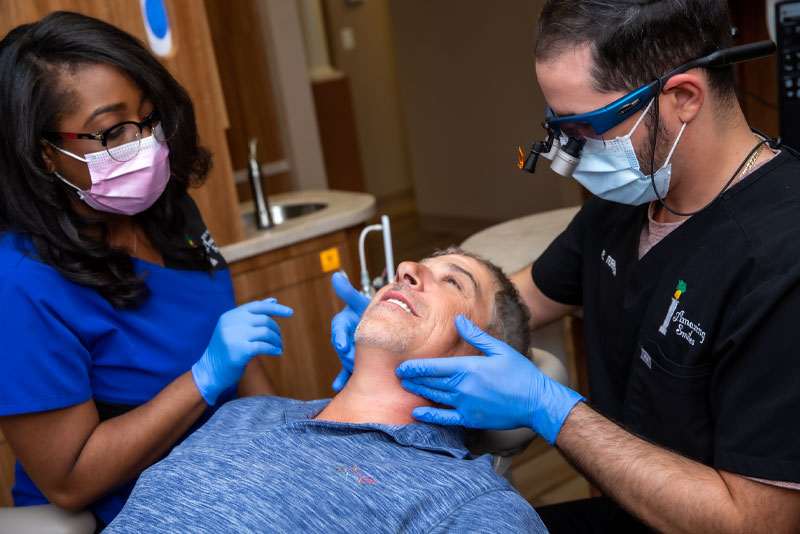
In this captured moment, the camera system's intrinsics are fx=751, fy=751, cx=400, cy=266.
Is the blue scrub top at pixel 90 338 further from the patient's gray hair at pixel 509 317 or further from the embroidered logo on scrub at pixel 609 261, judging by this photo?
the embroidered logo on scrub at pixel 609 261

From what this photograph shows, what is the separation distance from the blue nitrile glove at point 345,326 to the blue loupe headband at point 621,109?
55 centimetres

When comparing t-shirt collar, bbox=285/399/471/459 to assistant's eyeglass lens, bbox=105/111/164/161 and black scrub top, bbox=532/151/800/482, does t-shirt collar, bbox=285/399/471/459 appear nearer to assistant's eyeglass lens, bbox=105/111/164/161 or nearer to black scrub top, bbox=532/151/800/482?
black scrub top, bbox=532/151/800/482

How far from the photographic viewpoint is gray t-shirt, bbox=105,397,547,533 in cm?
112

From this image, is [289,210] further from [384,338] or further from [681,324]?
[681,324]

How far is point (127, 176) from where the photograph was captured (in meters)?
1.41

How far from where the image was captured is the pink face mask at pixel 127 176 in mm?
1377

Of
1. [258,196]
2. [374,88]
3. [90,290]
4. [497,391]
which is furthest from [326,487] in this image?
[374,88]

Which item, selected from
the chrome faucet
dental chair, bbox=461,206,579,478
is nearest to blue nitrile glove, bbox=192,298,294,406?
dental chair, bbox=461,206,579,478

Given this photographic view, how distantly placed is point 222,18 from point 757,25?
2385 millimetres

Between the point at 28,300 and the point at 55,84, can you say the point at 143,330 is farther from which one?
the point at 55,84

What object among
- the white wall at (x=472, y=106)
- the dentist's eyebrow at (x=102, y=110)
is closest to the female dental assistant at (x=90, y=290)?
the dentist's eyebrow at (x=102, y=110)

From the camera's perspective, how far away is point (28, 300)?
50.5 inches

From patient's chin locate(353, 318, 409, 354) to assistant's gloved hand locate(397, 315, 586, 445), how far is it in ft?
0.25

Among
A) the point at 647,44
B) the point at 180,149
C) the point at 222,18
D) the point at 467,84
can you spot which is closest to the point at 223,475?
the point at 180,149
